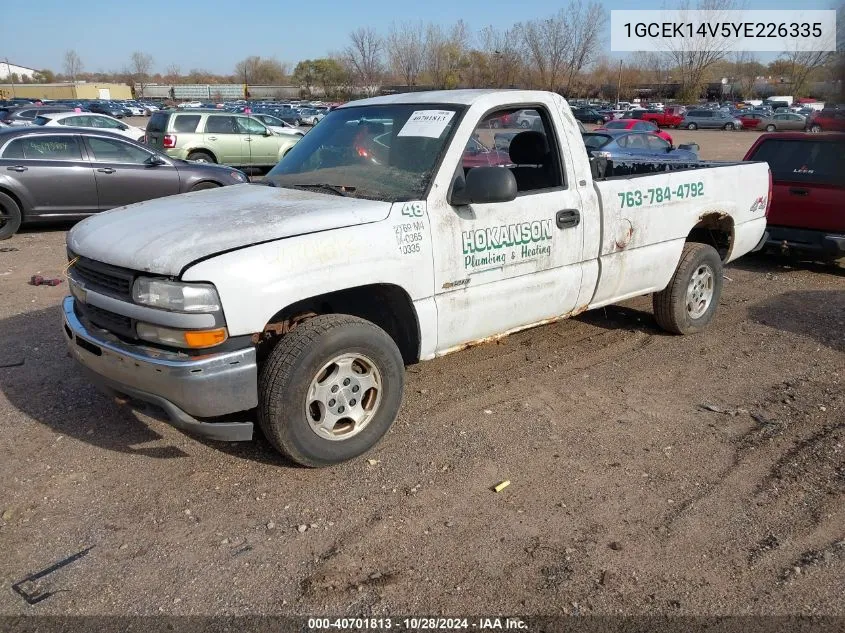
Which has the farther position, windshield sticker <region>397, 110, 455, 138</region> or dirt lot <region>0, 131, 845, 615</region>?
windshield sticker <region>397, 110, 455, 138</region>

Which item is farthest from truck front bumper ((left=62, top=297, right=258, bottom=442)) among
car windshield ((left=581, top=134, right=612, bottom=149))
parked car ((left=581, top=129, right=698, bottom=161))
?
car windshield ((left=581, top=134, right=612, bottom=149))

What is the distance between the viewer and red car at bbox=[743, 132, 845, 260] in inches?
324

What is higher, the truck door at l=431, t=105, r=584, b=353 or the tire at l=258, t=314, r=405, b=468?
the truck door at l=431, t=105, r=584, b=353

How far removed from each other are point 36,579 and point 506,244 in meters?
2.98

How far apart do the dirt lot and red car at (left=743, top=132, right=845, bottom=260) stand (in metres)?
3.54

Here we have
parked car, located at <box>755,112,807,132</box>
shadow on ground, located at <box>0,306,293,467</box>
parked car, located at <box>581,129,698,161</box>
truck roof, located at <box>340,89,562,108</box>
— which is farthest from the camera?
parked car, located at <box>755,112,807,132</box>

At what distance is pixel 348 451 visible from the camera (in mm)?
3795

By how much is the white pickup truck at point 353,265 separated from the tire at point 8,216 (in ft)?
23.2

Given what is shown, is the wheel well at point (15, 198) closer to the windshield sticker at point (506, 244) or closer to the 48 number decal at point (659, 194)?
the windshield sticker at point (506, 244)

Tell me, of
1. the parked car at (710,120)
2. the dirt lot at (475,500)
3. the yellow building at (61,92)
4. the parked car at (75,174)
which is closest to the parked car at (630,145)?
the parked car at (75,174)

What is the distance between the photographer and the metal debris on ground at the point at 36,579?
2.84 m

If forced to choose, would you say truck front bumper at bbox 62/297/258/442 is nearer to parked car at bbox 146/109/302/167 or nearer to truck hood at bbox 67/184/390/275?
truck hood at bbox 67/184/390/275

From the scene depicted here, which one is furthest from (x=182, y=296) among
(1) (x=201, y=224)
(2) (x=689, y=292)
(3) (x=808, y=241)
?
(3) (x=808, y=241)

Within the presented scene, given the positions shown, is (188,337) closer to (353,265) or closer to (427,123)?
(353,265)
